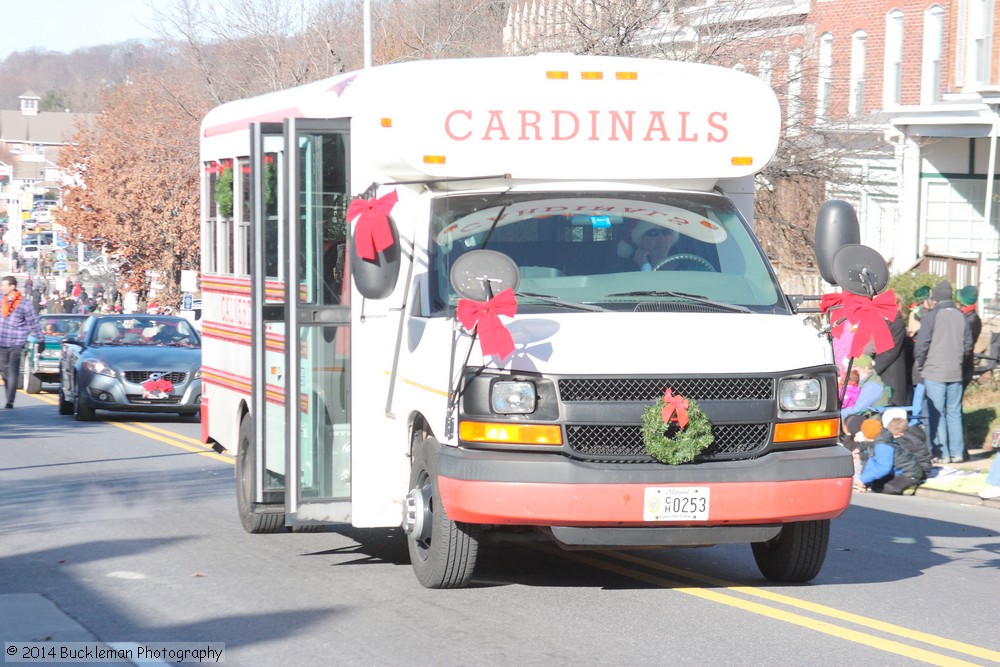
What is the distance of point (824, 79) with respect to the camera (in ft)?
91.2

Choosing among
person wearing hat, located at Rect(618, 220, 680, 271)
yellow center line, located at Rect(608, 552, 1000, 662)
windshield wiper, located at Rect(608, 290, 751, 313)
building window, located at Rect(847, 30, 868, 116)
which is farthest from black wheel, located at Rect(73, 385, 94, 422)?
building window, located at Rect(847, 30, 868, 116)

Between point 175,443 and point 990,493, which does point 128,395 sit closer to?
point 175,443

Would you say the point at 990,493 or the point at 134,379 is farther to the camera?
the point at 134,379

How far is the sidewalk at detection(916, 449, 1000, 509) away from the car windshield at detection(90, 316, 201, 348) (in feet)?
35.5

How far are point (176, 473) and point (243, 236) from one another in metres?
4.36

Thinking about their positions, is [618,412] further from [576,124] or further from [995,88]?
[995,88]

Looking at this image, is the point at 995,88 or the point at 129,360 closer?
the point at 129,360

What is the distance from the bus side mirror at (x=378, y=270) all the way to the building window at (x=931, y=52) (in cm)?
2301

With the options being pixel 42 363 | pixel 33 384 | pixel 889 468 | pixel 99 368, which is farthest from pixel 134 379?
pixel 889 468

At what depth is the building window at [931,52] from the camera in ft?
95.5

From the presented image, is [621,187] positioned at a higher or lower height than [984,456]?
higher

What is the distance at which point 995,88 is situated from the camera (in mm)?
25234

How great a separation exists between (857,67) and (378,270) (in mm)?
24954

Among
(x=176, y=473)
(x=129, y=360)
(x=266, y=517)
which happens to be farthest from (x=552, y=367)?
(x=129, y=360)
